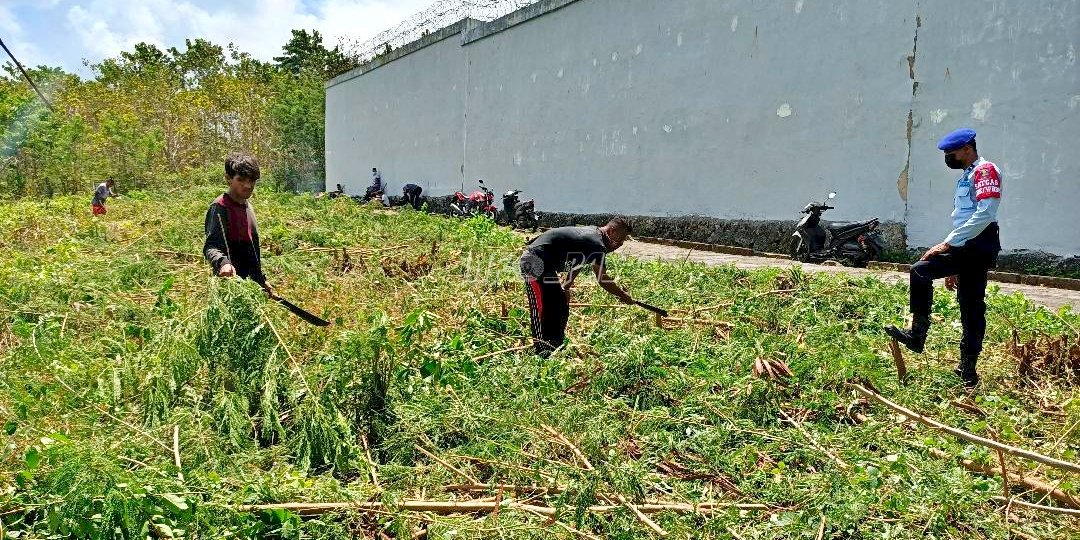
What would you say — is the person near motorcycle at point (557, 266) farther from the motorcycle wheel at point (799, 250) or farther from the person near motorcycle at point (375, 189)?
the person near motorcycle at point (375, 189)

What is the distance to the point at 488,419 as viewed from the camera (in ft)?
10.9

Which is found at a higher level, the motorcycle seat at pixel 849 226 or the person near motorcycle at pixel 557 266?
the motorcycle seat at pixel 849 226

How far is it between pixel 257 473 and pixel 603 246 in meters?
2.65

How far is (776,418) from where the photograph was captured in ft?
11.7

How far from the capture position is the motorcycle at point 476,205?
638 inches

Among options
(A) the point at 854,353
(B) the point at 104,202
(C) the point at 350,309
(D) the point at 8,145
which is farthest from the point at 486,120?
(A) the point at 854,353

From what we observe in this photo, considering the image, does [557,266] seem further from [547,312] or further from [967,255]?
[967,255]

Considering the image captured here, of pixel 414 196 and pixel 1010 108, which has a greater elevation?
pixel 1010 108

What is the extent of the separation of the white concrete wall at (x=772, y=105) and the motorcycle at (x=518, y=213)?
0.47 m

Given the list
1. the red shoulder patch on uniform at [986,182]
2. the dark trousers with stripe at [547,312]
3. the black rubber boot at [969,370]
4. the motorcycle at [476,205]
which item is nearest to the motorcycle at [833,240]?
the black rubber boot at [969,370]

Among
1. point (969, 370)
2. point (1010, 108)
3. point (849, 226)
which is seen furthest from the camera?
point (849, 226)

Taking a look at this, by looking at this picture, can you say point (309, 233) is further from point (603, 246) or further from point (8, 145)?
point (8, 145)

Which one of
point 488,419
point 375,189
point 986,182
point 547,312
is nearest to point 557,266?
point 547,312

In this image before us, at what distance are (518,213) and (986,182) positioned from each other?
39.0 feet
